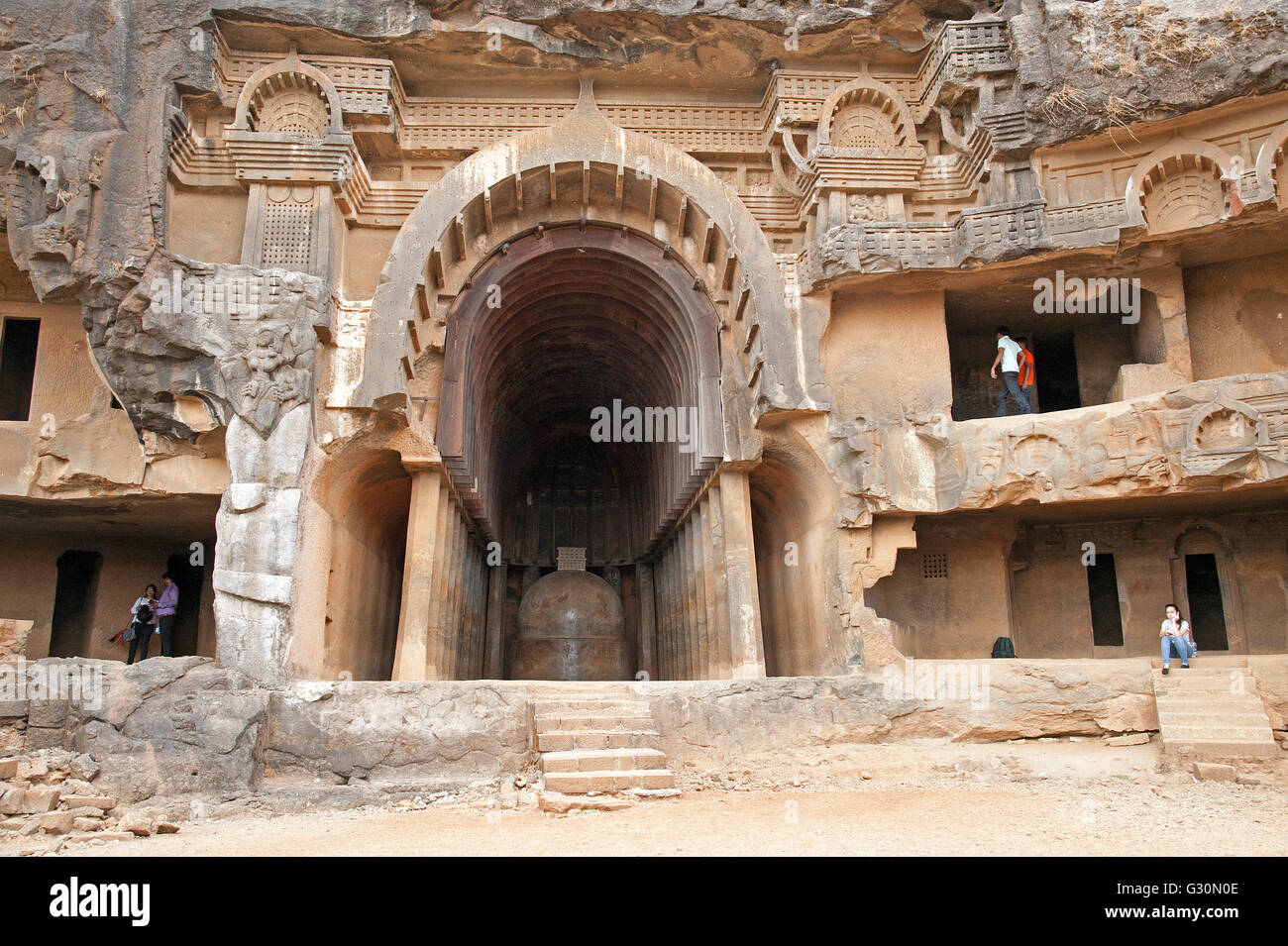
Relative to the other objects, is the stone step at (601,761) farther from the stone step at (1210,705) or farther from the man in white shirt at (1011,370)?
the man in white shirt at (1011,370)

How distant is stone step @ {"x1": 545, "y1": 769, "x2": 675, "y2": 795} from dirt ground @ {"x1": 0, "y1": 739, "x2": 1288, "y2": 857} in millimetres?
304

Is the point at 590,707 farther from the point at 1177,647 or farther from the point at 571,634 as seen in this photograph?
the point at 571,634

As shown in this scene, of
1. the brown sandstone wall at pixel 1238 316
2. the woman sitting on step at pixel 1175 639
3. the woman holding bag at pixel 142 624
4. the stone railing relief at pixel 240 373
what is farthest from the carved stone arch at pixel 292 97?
the brown sandstone wall at pixel 1238 316

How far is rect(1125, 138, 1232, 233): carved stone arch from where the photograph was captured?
14.3 meters

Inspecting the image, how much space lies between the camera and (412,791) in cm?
998

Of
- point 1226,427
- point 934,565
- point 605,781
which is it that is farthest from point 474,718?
point 1226,427

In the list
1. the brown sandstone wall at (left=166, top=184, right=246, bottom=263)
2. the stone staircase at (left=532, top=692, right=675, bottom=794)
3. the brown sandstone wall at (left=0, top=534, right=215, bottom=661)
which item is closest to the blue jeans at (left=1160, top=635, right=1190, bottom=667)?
the stone staircase at (left=532, top=692, right=675, bottom=794)

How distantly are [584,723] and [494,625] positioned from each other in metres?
11.3

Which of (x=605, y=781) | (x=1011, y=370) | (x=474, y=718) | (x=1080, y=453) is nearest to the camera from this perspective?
(x=605, y=781)

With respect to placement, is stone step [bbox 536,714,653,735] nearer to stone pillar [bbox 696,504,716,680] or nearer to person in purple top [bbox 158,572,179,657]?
stone pillar [bbox 696,504,716,680]

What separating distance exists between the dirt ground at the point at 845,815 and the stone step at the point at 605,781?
0.30 m

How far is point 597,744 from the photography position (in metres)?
10.4

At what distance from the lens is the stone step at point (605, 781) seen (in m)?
9.15

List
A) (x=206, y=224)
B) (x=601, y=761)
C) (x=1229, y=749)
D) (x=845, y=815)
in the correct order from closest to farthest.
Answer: (x=845, y=815), (x=601, y=761), (x=1229, y=749), (x=206, y=224)
